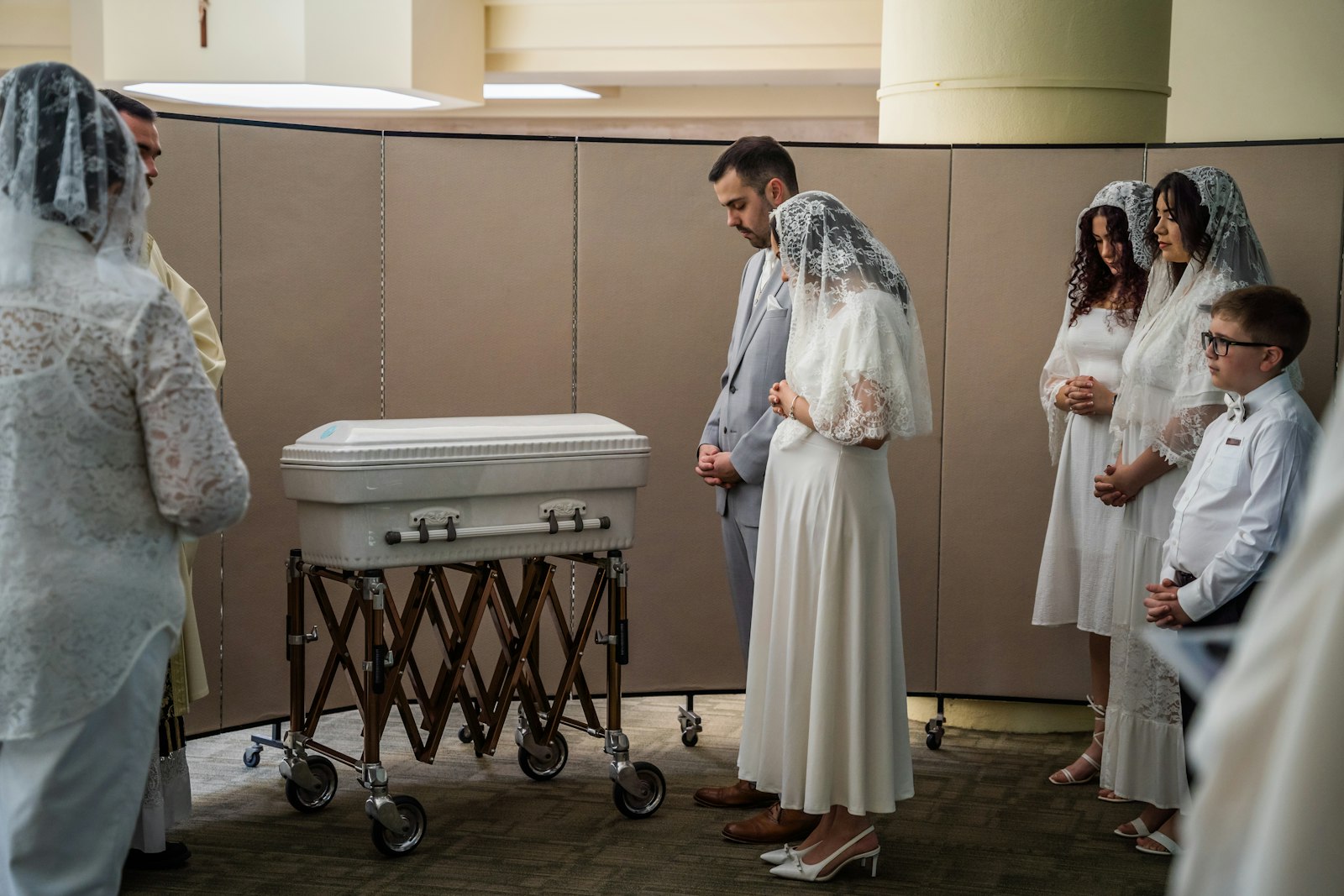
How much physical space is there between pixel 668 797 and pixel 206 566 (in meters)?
1.55

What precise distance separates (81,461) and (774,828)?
2106 millimetres

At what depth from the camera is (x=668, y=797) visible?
3836 millimetres

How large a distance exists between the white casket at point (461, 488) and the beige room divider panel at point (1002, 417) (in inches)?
56.6

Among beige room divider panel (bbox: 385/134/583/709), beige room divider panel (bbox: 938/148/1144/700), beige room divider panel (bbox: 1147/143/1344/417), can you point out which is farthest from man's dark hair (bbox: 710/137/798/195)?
beige room divider panel (bbox: 1147/143/1344/417)

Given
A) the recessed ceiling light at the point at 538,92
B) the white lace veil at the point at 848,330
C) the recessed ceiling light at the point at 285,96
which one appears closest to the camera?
the white lace veil at the point at 848,330

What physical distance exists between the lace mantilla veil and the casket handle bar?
1487 millimetres

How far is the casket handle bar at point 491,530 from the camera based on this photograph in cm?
324

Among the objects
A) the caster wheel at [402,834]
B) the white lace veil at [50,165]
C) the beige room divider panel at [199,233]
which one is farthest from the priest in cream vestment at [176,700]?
the white lace veil at [50,165]

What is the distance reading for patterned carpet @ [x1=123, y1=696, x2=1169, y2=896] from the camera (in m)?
3.18


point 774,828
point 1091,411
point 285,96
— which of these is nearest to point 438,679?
point 774,828

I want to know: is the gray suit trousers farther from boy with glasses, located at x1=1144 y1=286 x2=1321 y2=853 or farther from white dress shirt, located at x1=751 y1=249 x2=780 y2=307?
boy with glasses, located at x1=1144 y1=286 x2=1321 y2=853

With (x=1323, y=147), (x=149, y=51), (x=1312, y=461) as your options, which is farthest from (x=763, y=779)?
(x=149, y=51)

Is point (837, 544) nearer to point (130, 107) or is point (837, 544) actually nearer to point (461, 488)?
point (461, 488)

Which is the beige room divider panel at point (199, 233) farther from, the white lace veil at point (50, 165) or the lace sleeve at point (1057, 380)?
the lace sleeve at point (1057, 380)
